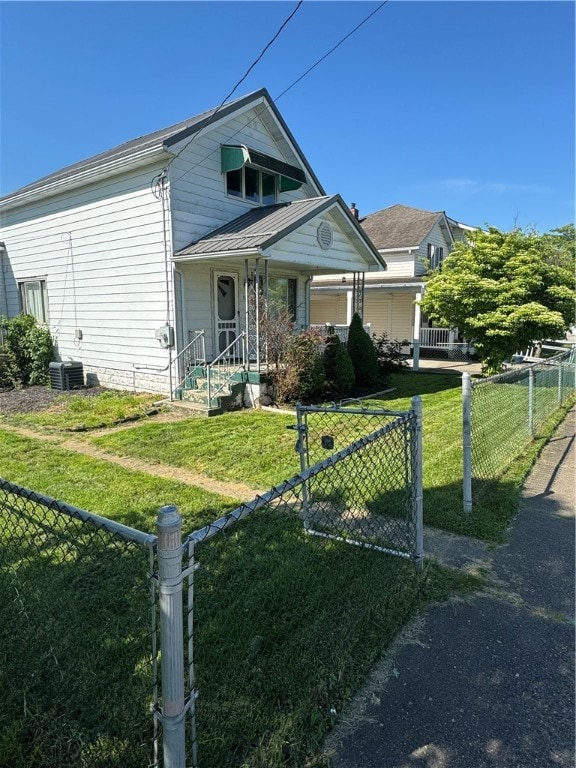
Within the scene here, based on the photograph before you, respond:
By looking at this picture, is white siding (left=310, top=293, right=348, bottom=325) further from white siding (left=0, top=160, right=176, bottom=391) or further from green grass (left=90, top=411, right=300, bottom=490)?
green grass (left=90, top=411, right=300, bottom=490)

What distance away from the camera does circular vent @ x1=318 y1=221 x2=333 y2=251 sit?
1133 cm

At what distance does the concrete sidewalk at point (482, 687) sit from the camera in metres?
1.99

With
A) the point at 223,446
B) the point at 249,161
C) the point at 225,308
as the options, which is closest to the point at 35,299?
the point at 225,308

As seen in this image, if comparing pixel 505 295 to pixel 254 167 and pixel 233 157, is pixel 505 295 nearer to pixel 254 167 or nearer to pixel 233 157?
pixel 254 167

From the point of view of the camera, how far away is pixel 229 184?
12.0m

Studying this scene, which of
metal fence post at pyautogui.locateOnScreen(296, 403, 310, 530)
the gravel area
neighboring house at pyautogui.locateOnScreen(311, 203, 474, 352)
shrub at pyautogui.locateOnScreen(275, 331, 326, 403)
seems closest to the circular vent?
shrub at pyautogui.locateOnScreen(275, 331, 326, 403)

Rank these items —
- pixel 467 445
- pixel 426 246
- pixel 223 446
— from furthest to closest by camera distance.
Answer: pixel 426 246 < pixel 223 446 < pixel 467 445

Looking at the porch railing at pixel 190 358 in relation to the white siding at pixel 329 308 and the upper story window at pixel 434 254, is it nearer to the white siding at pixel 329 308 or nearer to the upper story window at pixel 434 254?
the white siding at pixel 329 308

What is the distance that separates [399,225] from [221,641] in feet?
79.5

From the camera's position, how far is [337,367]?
35.9ft

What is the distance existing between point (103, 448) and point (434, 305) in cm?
1148

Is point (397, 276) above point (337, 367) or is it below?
above

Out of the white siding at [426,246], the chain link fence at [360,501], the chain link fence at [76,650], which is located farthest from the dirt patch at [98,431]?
the white siding at [426,246]

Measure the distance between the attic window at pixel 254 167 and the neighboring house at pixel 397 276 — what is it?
25.4ft
